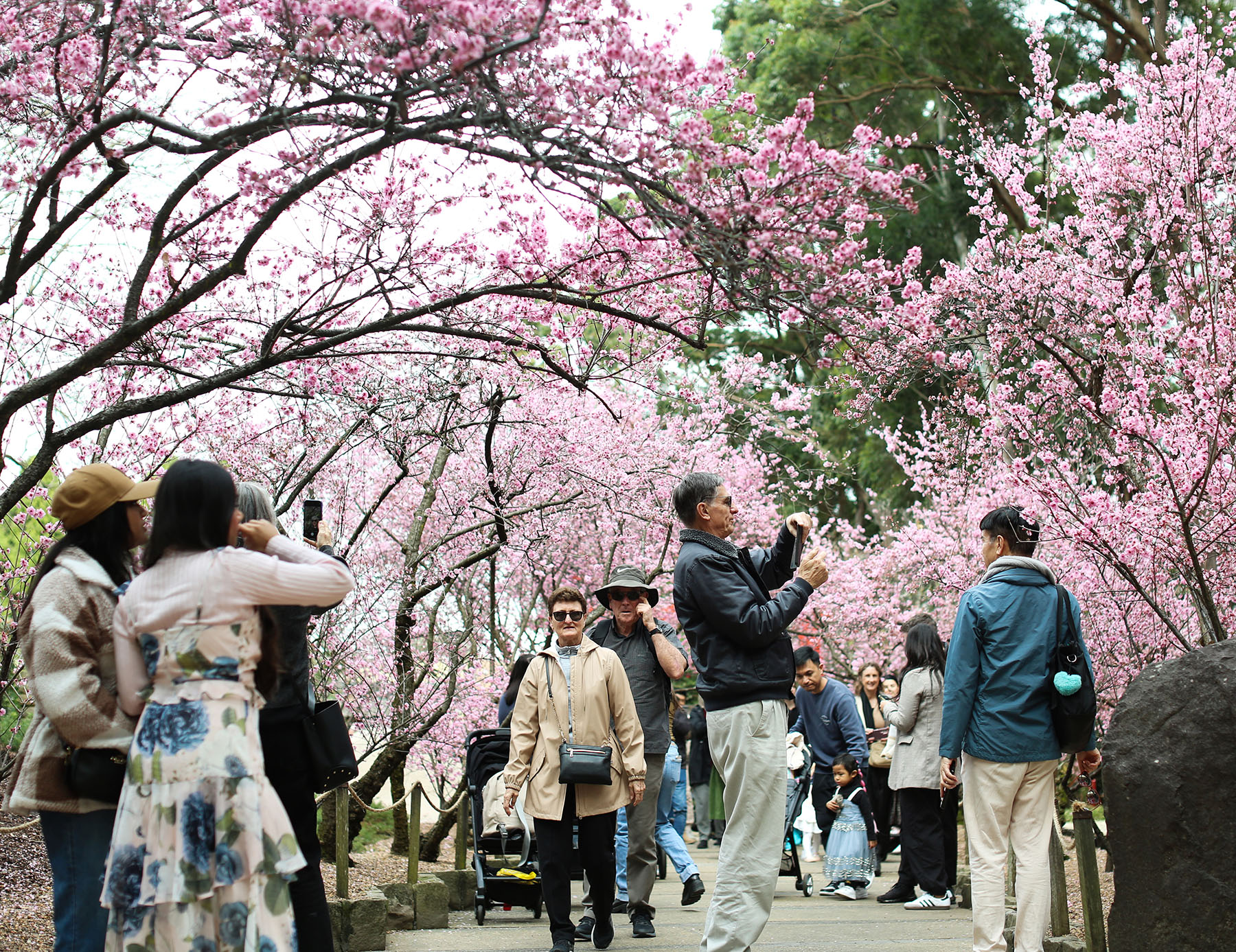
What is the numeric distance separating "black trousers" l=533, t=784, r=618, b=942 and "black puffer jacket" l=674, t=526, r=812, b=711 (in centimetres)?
132

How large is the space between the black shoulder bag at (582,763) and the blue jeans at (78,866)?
2696 mm

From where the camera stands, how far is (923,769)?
778cm

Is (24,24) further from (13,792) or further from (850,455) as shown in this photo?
(850,455)

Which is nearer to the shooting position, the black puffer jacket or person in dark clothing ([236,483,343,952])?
person in dark clothing ([236,483,343,952])

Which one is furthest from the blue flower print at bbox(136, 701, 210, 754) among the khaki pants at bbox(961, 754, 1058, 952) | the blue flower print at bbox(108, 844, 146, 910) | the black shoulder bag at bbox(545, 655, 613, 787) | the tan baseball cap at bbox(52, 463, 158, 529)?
the khaki pants at bbox(961, 754, 1058, 952)

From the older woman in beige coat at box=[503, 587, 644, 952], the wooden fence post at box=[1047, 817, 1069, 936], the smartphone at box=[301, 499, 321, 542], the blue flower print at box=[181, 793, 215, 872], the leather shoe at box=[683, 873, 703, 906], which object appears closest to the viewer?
the blue flower print at box=[181, 793, 215, 872]

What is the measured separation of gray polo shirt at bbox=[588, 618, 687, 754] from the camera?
6.95 metres

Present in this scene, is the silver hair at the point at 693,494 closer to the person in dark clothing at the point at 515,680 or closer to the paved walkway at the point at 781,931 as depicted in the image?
the person in dark clothing at the point at 515,680

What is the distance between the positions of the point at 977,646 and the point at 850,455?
1659 centimetres

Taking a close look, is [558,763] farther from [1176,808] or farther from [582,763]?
[1176,808]

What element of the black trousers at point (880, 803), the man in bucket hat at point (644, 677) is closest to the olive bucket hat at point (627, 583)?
the man in bucket hat at point (644, 677)

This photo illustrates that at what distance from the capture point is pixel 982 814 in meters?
4.87

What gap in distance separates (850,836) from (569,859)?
11.8ft

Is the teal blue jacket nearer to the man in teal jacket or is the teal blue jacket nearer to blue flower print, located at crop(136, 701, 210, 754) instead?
the man in teal jacket
